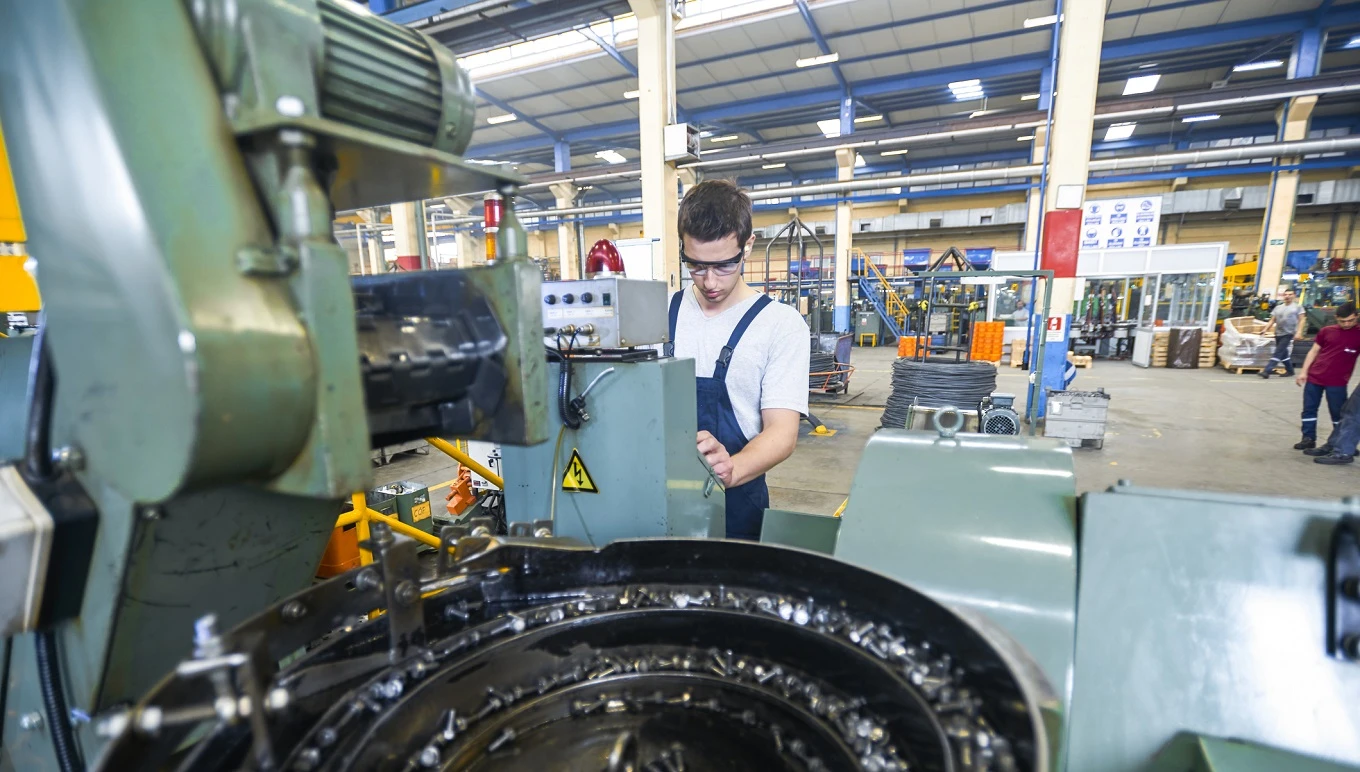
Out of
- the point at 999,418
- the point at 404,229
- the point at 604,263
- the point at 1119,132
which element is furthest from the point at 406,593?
the point at 1119,132

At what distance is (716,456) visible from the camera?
1.65 m

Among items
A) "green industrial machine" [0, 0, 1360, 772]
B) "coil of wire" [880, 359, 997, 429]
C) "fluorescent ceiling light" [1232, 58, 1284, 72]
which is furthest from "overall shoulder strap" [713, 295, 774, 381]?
"fluorescent ceiling light" [1232, 58, 1284, 72]

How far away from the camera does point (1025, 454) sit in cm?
115

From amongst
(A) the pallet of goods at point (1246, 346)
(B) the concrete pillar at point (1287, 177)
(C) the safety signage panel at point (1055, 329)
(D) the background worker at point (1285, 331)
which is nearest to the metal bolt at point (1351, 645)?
(C) the safety signage panel at point (1055, 329)

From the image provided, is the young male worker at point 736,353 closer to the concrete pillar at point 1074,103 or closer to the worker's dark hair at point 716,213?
the worker's dark hair at point 716,213

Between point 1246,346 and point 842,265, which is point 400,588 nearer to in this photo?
point 842,265

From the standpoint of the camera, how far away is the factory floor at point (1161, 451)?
4219mm

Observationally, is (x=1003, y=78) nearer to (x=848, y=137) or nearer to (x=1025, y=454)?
(x=848, y=137)

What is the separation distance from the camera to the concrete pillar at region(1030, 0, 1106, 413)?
518 cm

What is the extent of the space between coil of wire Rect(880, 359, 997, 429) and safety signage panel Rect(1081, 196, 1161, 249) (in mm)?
5050

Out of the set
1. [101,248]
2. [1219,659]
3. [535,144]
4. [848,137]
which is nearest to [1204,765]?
[1219,659]

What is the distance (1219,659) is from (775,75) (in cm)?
1223

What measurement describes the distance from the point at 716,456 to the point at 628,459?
35cm

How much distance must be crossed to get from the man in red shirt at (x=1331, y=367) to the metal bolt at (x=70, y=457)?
732 cm
